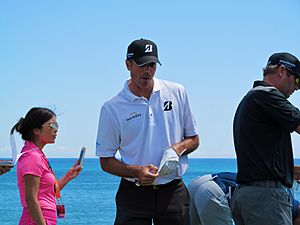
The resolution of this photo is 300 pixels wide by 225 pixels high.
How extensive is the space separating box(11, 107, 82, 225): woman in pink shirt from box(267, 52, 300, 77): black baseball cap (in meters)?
1.66

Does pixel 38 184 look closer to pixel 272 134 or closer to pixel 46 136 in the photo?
pixel 46 136

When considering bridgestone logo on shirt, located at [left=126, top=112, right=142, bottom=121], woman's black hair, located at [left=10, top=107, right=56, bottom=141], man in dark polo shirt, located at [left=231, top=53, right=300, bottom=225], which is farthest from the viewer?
woman's black hair, located at [left=10, top=107, right=56, bottom=141]

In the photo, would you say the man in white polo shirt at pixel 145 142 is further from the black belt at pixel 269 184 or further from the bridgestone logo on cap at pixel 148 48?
the black belt at pixel 269 184

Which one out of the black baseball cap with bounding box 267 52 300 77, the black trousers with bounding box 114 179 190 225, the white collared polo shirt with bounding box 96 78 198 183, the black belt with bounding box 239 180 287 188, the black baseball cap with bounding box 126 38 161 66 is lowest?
the black trousers with bounding box 114 179 190 225

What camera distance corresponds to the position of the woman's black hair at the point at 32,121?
4.91 m

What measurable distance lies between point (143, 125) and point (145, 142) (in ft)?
0.39

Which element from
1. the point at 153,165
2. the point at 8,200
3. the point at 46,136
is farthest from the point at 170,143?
the point at 8,200

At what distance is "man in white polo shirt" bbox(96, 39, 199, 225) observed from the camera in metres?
4.61

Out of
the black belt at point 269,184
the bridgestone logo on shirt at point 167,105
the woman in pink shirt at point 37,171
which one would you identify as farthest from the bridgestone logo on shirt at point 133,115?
the black belt at point 269,184

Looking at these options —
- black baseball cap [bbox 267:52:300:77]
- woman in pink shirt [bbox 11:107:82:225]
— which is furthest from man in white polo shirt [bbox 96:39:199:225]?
black baseball cap [bbox 267:52:300:77]

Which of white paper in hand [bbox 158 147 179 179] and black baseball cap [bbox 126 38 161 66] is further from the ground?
black baseball cap [bbox 126 38 161 66]

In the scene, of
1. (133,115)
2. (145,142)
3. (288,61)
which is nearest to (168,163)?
(145,142)

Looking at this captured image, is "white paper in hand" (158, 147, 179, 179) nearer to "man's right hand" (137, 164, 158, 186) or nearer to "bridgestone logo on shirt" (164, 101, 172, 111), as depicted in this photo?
"man's right hand" (137, 164, 158, 186)

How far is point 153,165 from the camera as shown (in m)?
4.59
